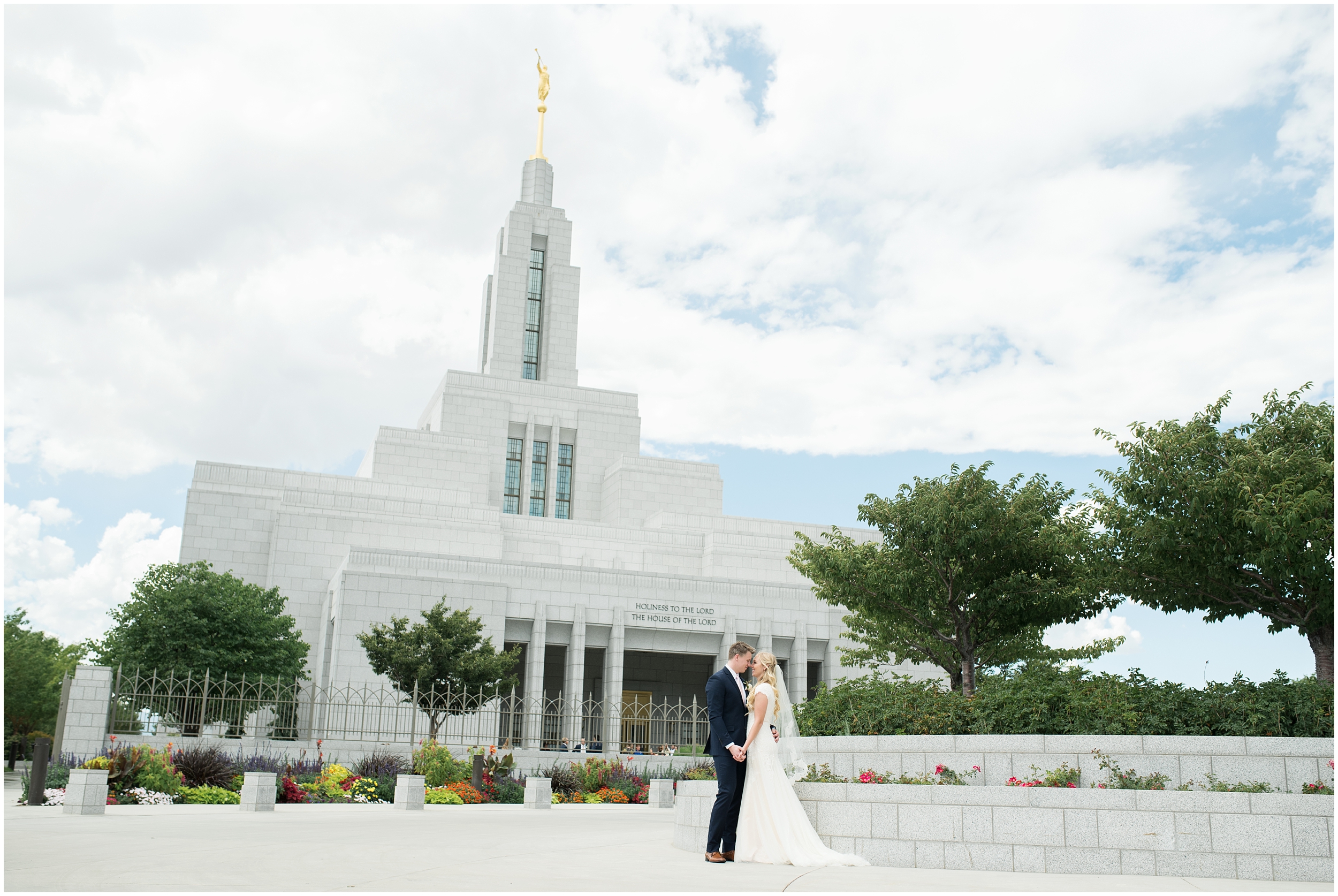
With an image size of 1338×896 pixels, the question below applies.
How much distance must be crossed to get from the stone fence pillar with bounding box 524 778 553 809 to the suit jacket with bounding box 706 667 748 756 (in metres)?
10.4

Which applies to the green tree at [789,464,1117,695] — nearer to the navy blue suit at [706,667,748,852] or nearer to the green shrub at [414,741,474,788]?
the green shrub at [414,741,474,788]

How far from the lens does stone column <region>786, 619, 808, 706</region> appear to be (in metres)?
40.2

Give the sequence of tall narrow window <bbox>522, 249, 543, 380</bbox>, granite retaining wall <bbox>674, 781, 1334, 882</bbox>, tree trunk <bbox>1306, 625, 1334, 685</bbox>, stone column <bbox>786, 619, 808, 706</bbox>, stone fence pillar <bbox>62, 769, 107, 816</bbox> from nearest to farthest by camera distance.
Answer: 1. granite retaining wall <bbox>674, 781, 1334, 882</bbox>
2. stone fence pillar <bbox>62, 769, 107, 816</bbox>
3. tree trunk <bbox>1306, 625, 1334, 685</bbox>
4. stone column <bbox>786, 619, 808, 706</bbox>
5. tall narrow window <bbox>522, 249, 543, 380</bbox>

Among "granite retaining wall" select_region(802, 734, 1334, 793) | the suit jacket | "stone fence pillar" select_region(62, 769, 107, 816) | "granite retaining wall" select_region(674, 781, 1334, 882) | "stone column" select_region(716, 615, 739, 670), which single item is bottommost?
"stone fence pillar" select_region(62, 769, 107, 816)

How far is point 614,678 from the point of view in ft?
126

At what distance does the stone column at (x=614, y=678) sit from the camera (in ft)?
119

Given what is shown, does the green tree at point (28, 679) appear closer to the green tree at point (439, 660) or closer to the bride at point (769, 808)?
the green tree at point (439, 660)

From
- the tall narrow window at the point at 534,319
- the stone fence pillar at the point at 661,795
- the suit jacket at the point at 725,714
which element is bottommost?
the stone fence pillar at the point at 661,795

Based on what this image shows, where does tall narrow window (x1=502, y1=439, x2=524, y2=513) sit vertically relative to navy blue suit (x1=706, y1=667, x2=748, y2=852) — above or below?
above

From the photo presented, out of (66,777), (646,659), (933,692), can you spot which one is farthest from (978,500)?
(646,659)

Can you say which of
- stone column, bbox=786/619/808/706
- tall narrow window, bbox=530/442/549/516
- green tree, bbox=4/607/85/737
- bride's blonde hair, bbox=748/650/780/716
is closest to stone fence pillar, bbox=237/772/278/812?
bride's blonde hair, bbox=748/650/780/716

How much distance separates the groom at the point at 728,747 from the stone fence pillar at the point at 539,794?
1006 cm

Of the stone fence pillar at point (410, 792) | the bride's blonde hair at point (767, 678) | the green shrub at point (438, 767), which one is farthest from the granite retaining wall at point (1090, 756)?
the green shrub at point (438, 767)

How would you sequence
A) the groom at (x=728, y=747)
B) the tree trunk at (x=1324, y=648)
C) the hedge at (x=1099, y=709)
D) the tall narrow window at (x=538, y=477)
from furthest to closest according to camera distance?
the tall narrow window at (x=538, y=477)
the tree trunk at (x=1324, y=648)
the hedge at (x=1099, y=709)
the groom at (x=728, y=747)
